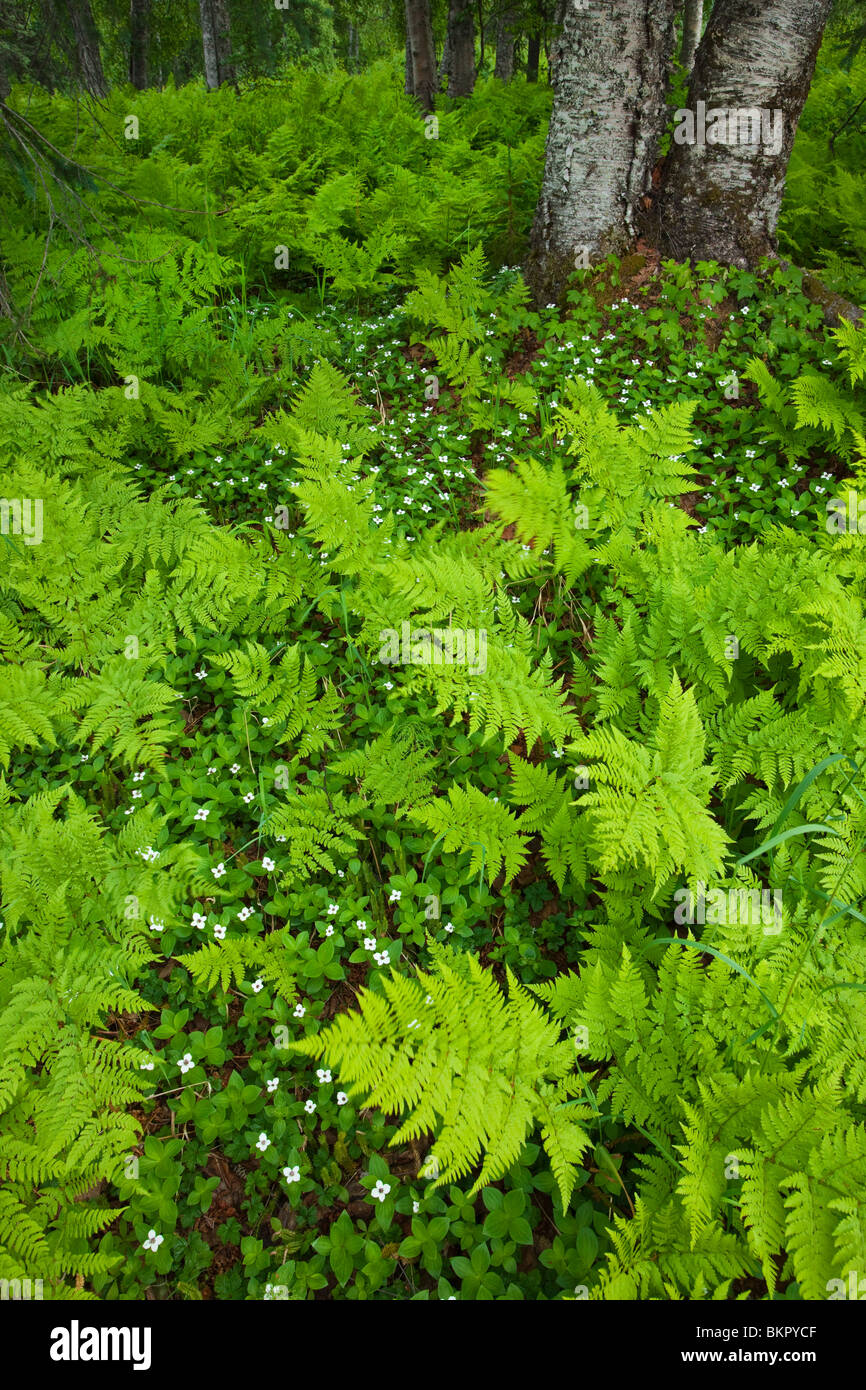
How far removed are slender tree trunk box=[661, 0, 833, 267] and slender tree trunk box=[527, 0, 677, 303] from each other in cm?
27

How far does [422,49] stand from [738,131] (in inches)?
251

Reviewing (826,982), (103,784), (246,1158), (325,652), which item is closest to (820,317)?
(325,652)

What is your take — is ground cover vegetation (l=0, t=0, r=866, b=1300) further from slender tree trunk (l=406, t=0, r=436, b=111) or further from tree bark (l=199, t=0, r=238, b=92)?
tree bark (l=199, t=0, r=238, b=92)

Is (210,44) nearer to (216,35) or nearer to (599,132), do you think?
(216,35)

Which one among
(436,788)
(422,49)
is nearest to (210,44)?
(422,49)

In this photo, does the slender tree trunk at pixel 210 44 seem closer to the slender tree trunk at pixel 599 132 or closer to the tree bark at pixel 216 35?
the tree bark at pixel 216 35

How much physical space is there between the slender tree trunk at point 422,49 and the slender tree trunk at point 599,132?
5.55 metres

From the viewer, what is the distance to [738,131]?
4895mm

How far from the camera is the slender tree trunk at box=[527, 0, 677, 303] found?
4551 mm

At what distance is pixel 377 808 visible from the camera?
3.25m

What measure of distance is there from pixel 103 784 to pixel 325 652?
4.26 ft

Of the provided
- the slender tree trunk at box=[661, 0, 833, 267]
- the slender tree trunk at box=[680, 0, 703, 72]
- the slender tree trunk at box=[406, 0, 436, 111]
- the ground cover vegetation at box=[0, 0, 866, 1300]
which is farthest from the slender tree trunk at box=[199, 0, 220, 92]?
the slender tree trunk at box=[661, 0, 833, 267]
